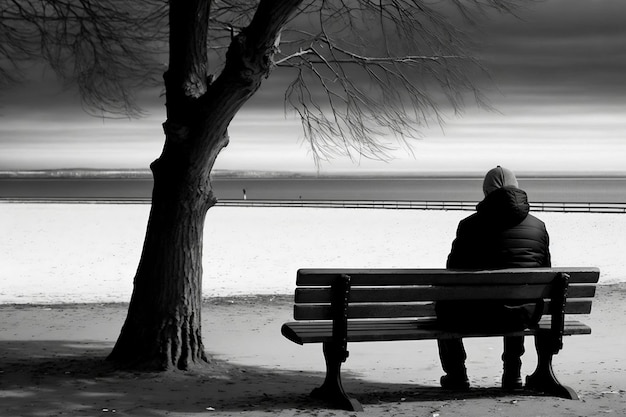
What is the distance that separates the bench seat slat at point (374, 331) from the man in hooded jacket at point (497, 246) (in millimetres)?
113

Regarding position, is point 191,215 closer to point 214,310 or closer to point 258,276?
point 214,310

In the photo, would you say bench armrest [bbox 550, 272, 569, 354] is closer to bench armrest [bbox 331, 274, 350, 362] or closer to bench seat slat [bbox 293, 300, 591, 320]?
bench seat slat [bbox 293, 300, 591, 320]

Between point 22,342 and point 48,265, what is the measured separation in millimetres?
12604

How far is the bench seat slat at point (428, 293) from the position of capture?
223 inches

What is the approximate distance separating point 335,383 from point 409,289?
2.59 feet

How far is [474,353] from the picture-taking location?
8492mm

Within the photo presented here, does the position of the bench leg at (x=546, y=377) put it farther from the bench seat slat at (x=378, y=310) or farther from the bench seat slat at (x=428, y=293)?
the bench seat slat at (x=428, y=293)

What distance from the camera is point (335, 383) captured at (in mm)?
5820

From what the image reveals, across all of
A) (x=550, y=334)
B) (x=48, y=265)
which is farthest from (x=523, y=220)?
(x=48, y=265)

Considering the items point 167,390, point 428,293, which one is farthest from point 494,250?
point 167,390

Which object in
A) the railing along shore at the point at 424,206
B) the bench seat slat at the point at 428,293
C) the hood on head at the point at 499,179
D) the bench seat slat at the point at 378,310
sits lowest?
the railing along shore at the point at 424,206

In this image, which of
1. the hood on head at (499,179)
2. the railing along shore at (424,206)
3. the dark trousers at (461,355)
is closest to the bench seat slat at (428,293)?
the dark trousers at (461,355)

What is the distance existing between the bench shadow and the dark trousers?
18cm

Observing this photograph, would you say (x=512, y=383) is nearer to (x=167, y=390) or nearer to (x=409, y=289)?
(x=409, y=289)
